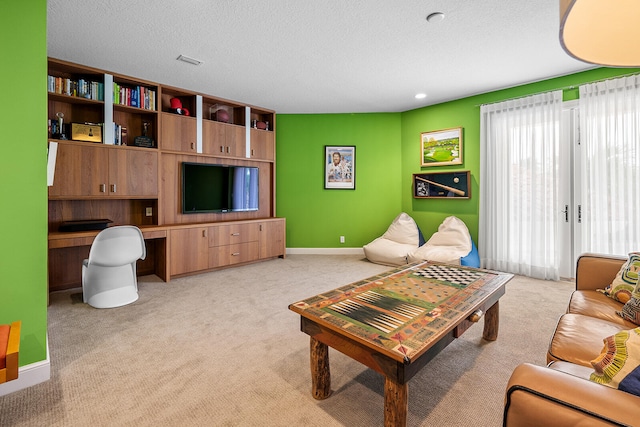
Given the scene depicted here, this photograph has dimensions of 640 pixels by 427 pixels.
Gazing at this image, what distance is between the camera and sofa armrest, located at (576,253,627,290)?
84.0 inches

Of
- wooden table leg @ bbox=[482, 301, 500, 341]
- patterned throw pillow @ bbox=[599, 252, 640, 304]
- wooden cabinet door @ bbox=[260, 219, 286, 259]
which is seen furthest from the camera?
A: wooden cabinet door @ bbox=[260, 219, 286, 259]

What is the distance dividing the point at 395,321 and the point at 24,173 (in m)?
2.27

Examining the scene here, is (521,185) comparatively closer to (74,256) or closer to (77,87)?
(77,87)

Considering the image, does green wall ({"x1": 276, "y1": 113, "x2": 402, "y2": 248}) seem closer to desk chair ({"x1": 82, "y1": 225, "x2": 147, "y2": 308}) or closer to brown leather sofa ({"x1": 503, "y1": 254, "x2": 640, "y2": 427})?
desk chair ({"x1": 82, "y1": 225, "x2": 147, "y2": 308})

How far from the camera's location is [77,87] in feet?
11.2

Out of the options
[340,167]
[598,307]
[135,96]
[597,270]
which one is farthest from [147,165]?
[597,270]

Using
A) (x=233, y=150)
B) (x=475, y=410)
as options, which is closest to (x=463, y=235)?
(x=475, y=410)

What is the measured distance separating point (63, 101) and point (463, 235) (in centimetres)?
541

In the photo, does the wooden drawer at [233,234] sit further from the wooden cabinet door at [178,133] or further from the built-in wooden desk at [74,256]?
the wooden cabinet door at [178,133]

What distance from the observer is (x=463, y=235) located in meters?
4.42

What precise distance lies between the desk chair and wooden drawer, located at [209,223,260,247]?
113 cm

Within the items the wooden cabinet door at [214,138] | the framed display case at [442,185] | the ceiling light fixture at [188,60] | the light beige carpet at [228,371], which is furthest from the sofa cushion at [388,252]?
the ceiling light fixture at [188,60]

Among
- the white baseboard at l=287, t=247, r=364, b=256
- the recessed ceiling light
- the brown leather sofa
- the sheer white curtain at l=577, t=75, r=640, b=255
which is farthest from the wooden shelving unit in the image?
the sheer white curtain at l=577, t=75, r=640, b=255

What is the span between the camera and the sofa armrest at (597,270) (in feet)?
7.00
